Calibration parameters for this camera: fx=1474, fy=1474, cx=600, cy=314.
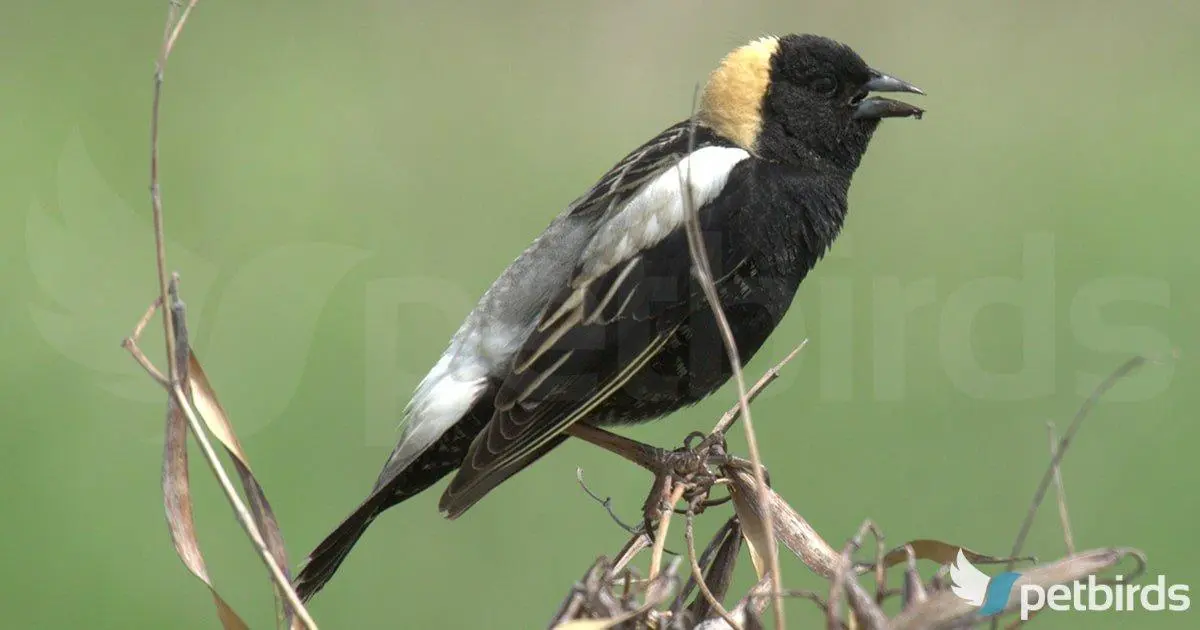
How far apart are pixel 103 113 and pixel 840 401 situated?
3405mm

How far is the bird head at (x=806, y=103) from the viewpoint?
2676mm

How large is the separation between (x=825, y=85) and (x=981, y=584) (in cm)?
153

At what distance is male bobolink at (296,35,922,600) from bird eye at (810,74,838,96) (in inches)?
6.9

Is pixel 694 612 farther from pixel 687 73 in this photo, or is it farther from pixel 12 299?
pixel 687 73

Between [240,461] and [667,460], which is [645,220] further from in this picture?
[240,461]

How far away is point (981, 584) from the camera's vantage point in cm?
136

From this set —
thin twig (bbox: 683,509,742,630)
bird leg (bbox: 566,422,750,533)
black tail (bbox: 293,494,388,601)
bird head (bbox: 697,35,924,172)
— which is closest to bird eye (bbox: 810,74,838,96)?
bird head (bbox: 697,35,924,172)

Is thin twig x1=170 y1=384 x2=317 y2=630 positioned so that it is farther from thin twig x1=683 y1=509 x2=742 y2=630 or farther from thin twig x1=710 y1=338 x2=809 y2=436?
thin twig x1=710 y1=338 x2=809 y2=436

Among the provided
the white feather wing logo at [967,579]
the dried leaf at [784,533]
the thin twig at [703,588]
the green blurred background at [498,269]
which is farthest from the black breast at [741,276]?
the green blurred background at [498,269]

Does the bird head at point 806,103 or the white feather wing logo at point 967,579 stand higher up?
the bird head at point 806,103

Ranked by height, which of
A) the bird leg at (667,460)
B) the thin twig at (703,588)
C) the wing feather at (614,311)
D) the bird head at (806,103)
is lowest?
the thin twig at (703,588)

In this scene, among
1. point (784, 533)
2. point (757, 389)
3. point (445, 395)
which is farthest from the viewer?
point (445, 395)

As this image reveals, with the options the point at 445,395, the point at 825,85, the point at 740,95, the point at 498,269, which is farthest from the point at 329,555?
the point at 498,269

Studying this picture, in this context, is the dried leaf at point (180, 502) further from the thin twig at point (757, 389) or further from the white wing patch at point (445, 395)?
the white wing patch at point (445, 395)
